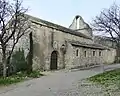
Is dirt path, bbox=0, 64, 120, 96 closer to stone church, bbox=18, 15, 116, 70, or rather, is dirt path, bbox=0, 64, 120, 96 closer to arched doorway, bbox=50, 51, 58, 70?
stone church, bbox=18, 15, 116, 70

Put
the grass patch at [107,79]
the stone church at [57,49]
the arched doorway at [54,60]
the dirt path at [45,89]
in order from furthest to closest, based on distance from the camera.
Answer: the arched doorway at [54,60]
the stone church at [57,49]
the grass patch at [107,79]
the dirt path at [45,89]

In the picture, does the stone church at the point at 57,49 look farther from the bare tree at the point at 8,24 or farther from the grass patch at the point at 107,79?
the grass patch at the point at 107,79

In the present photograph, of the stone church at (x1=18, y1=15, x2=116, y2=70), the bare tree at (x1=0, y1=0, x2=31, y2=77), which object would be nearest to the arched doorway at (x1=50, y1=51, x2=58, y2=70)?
the stone church at (x1=18, y1=15, x2=116, y2=70)

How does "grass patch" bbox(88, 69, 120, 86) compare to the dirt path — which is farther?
"grass patch" bbox(88, 69, 120, 86)

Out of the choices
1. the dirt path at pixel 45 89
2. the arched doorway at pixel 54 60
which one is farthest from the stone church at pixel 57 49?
the dirt path at pixel 45 89

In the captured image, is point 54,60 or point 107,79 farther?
point 54,60

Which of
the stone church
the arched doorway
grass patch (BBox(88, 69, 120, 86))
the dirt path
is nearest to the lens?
the dirt path

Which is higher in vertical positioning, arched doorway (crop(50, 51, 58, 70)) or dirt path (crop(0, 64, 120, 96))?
arched doorway (crop(50, 51, 58, 70))

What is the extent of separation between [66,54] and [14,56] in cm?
786

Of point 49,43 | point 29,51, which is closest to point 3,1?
point 29,51

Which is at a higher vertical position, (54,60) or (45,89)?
(54,60)

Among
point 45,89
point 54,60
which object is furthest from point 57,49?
point 45,89

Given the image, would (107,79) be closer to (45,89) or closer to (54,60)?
(45,89)

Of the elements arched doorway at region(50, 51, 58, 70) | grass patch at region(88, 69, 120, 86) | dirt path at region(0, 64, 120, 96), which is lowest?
dirt path at region(0, 64, 120, 96)
